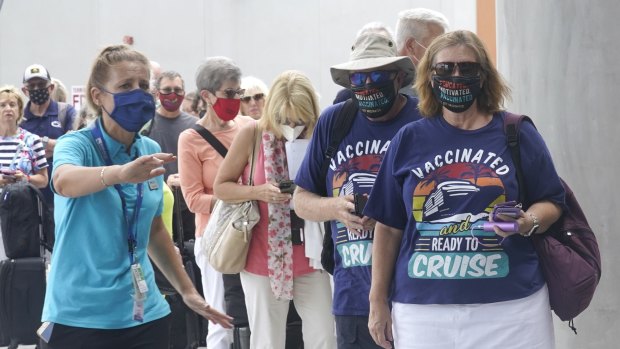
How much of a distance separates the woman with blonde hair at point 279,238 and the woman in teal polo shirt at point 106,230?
1607 millimetres

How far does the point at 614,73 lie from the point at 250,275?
89.2 inches

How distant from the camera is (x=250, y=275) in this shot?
6512 millimetres

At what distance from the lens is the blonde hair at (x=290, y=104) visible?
6.38 metres

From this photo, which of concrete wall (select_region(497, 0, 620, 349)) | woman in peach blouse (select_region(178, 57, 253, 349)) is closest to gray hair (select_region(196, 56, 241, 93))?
woman in peach blouse (select_region(178, 57, 253, 349))

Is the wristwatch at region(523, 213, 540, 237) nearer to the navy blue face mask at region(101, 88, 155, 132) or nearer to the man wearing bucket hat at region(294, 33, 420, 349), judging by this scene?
the man wearing bucket hat at region(294, 33, 420, 349)

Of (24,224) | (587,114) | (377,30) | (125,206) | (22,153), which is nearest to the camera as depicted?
(125,206)

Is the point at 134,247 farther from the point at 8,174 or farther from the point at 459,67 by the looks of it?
the point at 8,174

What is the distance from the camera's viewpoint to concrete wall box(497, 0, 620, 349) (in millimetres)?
5699

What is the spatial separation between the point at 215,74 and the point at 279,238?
1.67 m

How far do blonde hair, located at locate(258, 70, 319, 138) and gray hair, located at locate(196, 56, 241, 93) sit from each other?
123 centimetres

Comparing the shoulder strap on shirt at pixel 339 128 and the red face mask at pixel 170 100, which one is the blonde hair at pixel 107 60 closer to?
the shoulder strap on shirt at pixel 339 128

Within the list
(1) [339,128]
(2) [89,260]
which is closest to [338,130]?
(1) [339,128]

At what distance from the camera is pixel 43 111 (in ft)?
38.5

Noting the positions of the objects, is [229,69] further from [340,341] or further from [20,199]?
[340,341]
